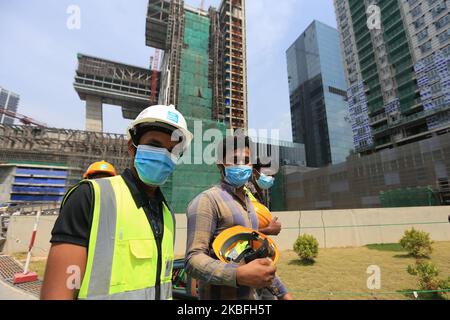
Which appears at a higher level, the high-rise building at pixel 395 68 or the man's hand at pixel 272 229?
the high-rise building at pixel 395 68

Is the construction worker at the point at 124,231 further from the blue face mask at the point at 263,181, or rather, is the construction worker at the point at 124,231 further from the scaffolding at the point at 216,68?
the scaffolding at the point at 216,68

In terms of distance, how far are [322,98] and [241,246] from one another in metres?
96.3

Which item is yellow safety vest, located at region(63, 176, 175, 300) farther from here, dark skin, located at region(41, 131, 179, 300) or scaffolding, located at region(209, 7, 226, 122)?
scaffolding, located at region(209, 7, 226, 122)

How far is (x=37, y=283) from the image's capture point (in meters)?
5.58

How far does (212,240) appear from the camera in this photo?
5.35ft

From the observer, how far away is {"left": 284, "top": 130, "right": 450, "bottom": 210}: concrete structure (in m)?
27.6

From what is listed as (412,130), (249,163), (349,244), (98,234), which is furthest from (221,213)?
(412,130)

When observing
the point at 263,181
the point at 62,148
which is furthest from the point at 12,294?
the point at 62,148

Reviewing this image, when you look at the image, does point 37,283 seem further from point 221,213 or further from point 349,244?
point 349,244

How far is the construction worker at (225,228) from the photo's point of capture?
4.15 ft

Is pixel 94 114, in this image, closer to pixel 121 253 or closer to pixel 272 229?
pixel 272 229

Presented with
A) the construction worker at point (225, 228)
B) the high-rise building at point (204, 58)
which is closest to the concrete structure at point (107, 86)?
the high-rise building at point (204, 58)

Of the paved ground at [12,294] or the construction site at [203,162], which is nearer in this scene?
the paved ground at [12,294]

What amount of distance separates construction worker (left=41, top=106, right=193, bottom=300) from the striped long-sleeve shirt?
0.15 meters
